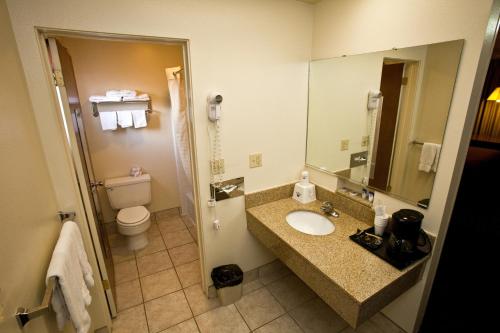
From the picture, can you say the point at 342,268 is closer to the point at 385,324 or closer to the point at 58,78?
the point at 385,324

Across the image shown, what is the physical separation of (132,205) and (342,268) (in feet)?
8.41

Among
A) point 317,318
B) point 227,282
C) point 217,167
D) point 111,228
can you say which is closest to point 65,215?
point 217,167

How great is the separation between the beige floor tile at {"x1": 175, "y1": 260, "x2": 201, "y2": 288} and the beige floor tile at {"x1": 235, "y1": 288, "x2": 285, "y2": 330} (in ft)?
1.70

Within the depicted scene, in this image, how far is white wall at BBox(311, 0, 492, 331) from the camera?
3.88ft

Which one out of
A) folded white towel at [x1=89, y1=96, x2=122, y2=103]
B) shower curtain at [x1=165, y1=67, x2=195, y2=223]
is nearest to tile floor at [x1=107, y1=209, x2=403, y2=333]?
shower curtain at [x1=165, y1=67, x2=195, y2=223]

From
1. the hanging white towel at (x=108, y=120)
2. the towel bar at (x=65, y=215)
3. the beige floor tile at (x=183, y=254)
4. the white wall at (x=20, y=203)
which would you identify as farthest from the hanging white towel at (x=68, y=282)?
the hanging white towel at (x=108, y=120)

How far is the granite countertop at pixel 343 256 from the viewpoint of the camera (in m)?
1.22

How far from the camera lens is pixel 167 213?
3.47 metres

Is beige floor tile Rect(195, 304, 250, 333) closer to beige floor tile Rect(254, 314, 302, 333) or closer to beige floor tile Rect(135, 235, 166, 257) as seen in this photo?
beige floor tile Rect(254, 314, 302, 333)

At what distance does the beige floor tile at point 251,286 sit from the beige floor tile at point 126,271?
1.12m

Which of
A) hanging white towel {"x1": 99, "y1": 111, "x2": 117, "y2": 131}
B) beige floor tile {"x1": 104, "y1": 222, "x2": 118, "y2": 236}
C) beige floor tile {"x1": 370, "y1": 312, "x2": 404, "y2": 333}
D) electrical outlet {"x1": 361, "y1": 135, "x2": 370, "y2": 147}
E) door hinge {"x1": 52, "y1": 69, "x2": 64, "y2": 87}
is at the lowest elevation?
beige floor tile {"x1": 370, "y1": 312, "x2": 404, "y2": 333}

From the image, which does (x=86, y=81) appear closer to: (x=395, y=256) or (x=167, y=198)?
(x=167, y=198)

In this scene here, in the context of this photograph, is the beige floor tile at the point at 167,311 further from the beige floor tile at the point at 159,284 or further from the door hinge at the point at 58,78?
→ the door hinge at the point at 58,78

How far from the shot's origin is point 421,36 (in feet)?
4.44
